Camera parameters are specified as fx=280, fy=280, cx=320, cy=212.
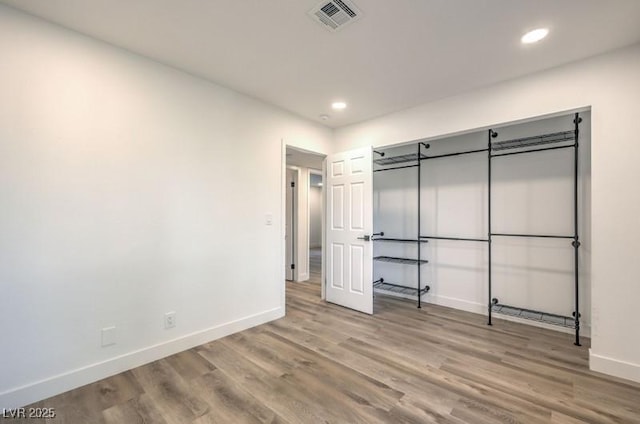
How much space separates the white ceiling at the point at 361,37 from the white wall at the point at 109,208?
10.6 inches

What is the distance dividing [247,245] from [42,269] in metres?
1.63

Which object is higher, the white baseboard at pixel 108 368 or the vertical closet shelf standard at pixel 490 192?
the vertical closet shelf standard at pixel 490 192

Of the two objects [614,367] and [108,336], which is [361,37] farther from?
[614,367]

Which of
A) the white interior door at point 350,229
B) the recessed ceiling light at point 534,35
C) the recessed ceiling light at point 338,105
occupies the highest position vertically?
the recessed ceiling light at point 534,35

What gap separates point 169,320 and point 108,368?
505 millimetres

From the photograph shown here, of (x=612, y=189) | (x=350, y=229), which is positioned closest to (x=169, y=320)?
(x=350, y=229)

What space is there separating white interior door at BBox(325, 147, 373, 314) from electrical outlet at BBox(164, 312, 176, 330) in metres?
2.10

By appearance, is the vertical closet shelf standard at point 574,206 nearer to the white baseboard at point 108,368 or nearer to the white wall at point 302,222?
the white baseboard at point 108,368

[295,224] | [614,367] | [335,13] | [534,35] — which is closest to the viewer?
[335,13]

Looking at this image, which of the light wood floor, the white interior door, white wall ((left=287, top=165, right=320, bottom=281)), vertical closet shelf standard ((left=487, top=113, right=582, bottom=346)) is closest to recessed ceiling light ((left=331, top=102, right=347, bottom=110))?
the white interior door

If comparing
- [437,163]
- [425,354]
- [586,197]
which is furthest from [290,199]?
[586,197]

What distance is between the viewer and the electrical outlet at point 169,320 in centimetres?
248

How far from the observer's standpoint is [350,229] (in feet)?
12.4

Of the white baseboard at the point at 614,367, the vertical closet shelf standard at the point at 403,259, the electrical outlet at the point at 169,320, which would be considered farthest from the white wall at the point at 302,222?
the white baseboard at the point at 614,367
